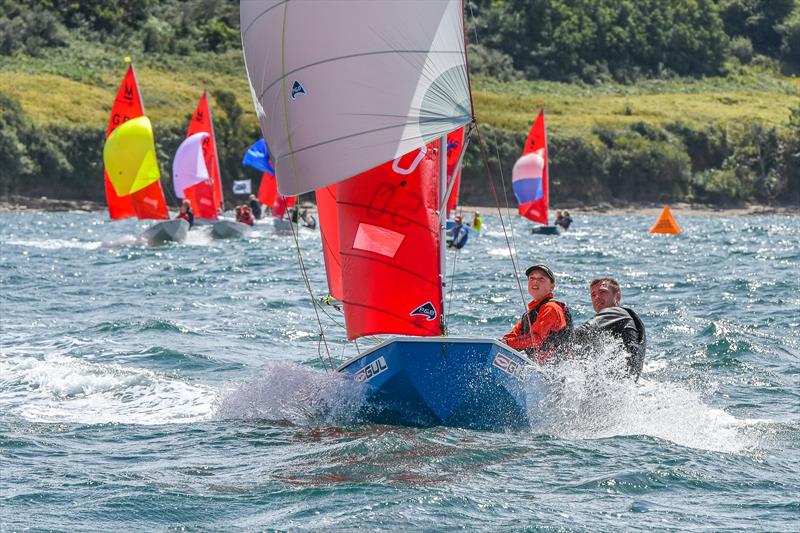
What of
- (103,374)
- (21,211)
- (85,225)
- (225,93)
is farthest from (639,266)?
(225,93)

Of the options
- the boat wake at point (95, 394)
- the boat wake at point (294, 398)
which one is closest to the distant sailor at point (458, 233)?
the boat wake at point (95, 394)

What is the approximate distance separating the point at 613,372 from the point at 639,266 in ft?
58.2

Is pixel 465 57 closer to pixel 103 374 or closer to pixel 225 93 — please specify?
pixel 103 374

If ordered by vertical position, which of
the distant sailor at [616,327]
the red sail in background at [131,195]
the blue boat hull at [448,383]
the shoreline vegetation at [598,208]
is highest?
the red sail in background at [131,195]

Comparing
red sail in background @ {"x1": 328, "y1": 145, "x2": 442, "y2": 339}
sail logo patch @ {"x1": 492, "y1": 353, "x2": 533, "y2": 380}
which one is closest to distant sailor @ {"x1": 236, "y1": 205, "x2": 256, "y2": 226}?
red sail in background @ {"x1": 328, "y1": 145, "x2": 442, "y2": 339}

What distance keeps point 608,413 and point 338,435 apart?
2203 mm

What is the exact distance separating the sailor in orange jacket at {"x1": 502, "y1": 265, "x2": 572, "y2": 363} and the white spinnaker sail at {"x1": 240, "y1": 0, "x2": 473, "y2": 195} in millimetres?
1430

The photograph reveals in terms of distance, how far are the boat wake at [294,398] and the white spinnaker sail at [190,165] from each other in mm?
24439

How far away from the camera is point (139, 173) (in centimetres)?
3256

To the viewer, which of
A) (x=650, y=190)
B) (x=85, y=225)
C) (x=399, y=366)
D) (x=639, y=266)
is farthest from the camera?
(x=650, y=190)

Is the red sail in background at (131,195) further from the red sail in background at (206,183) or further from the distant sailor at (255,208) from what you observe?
the distant sailor at (255,208)

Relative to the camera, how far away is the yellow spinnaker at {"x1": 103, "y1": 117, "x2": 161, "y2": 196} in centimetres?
3231

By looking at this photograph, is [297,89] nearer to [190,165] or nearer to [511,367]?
[511,367]

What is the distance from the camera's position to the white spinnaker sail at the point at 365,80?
9.61m
